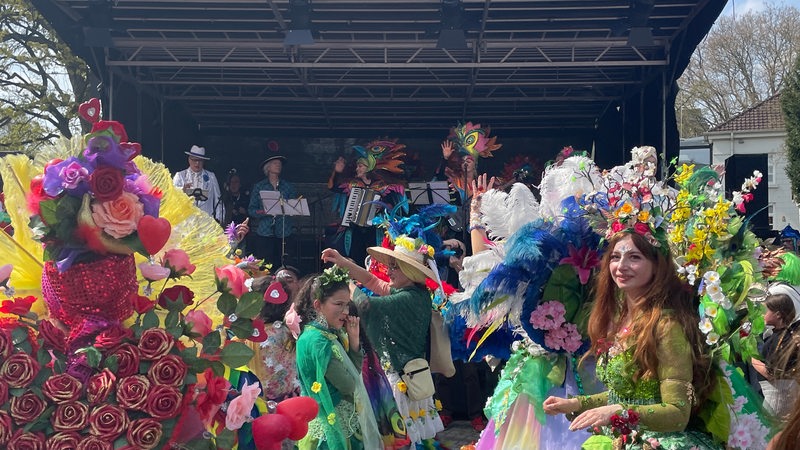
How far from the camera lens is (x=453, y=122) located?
14.2 m

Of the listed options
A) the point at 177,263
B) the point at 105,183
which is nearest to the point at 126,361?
the point at 177,263

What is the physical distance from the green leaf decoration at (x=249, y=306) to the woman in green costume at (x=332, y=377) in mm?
1480

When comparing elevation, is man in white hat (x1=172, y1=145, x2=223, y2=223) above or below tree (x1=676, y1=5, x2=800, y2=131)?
below

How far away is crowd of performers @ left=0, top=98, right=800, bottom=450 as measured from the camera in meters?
2.60

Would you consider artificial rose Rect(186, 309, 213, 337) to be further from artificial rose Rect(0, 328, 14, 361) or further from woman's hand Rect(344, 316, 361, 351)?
woman's hand Rect(344, 316, 361, 351)

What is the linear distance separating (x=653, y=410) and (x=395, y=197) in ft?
A: 28.5

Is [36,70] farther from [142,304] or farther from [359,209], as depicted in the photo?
[142,304]

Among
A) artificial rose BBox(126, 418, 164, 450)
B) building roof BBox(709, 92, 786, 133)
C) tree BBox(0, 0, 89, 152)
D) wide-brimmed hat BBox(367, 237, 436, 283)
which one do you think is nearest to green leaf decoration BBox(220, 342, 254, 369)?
artificial rose BBox(126, 418, 164, 450)

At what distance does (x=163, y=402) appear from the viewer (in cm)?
255

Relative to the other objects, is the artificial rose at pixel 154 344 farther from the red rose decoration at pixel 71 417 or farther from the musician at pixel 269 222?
the musician at pixel 269 222

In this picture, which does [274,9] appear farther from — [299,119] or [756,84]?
[756,84]

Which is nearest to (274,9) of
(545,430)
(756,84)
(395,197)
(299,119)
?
(395,197)

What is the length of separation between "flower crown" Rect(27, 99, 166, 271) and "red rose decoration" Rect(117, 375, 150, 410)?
16.6 inches

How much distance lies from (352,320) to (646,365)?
2.00 m
